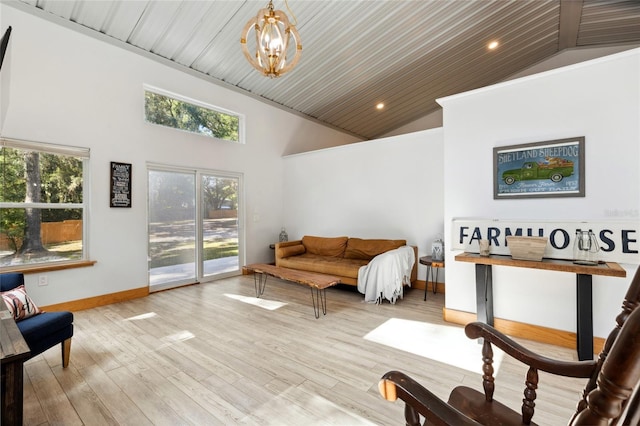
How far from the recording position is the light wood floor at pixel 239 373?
1.84 metres

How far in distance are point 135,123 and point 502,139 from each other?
5072 millimetres

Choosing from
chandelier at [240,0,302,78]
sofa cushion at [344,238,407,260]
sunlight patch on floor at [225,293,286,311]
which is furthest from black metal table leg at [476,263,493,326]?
chandelier at [240,0,302,78]

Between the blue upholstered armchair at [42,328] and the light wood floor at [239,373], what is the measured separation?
0.90 ft

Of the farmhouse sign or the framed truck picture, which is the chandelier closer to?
the framed truck picture

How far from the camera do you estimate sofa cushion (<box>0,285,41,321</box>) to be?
7.22 feet

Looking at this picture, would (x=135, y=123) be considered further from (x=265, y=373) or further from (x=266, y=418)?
(x=266, y=418)

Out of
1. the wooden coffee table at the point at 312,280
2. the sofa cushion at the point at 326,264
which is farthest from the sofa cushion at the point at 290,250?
the wooden coffee table at the point at 312,280

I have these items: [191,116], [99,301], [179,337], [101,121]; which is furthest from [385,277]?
[101,121]

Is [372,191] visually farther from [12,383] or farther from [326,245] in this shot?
[12,383]

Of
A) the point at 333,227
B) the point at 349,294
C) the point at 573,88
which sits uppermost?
the point at 573,88

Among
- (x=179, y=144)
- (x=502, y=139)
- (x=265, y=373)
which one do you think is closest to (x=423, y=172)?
(x=502, y=139)

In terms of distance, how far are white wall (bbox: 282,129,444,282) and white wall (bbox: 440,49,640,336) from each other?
1426 millimetres

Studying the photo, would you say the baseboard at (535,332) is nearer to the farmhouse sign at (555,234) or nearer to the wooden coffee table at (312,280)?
the farmhouse sign at (555,234)

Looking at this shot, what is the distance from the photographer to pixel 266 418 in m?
1.80
